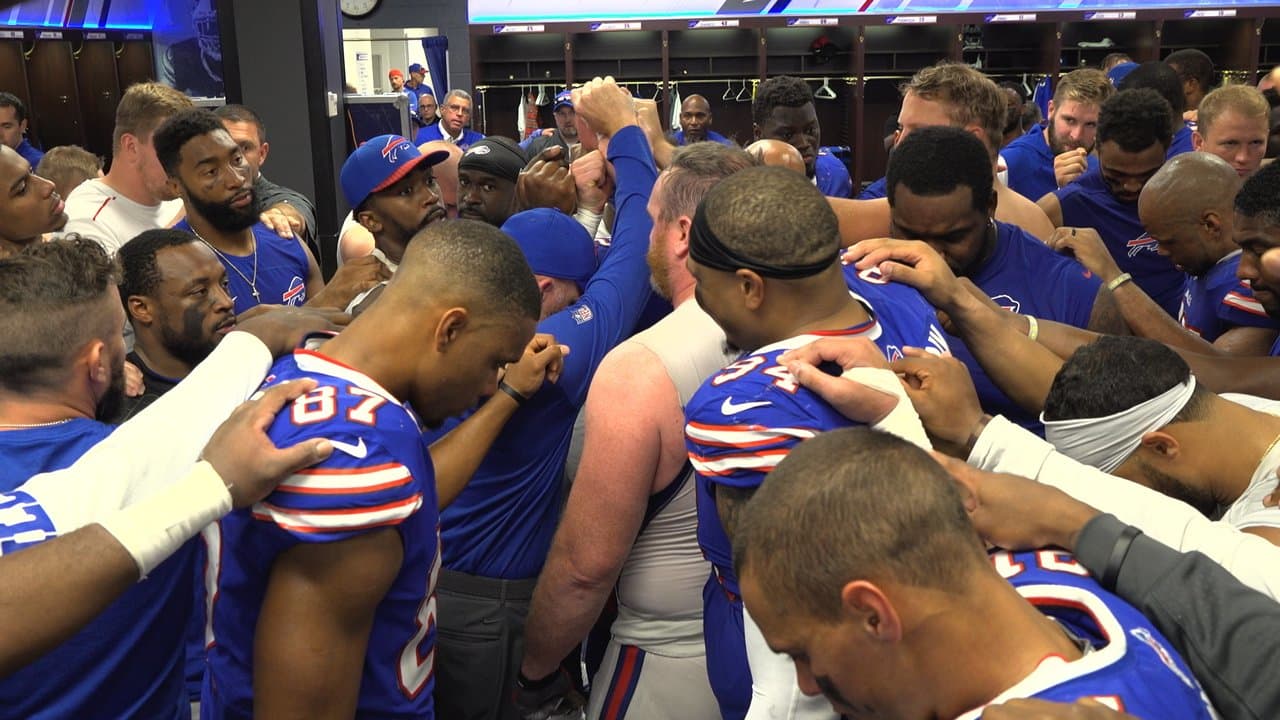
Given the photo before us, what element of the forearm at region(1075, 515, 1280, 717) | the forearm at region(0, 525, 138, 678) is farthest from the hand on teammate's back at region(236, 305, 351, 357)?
the forearm at region(1075, 515, 1280, 717)

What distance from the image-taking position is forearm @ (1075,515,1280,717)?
1182 mm

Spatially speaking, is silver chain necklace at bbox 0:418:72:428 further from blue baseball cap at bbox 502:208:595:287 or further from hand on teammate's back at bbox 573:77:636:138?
hand on teammate's back at bbox 573:77:636:138

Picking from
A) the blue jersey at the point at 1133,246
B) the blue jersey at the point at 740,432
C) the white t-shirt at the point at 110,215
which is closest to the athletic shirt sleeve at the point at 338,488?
the blue jersey at the point at 740,432

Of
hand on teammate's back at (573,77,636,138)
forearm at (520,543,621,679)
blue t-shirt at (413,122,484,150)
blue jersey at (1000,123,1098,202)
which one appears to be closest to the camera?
forearm at (520,543,621,679)

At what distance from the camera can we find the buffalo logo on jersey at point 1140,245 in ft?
11.6

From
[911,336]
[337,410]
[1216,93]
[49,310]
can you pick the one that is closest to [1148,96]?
[1216,93]

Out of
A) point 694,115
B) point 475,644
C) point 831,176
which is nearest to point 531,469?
point 475,644

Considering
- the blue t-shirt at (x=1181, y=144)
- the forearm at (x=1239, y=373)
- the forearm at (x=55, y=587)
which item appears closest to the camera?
the forearm at (x=55, y=587)

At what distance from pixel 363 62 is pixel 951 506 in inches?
490

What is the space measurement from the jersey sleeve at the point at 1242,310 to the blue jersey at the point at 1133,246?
31.8 inches

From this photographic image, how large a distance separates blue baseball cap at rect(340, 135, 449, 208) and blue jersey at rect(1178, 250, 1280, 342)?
228 centimetres

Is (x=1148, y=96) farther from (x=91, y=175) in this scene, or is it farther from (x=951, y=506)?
(x=91, y=175)

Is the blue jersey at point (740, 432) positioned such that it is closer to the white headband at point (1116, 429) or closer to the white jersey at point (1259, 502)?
the white headband at point (1116, 429)

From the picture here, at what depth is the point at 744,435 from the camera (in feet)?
4.77
